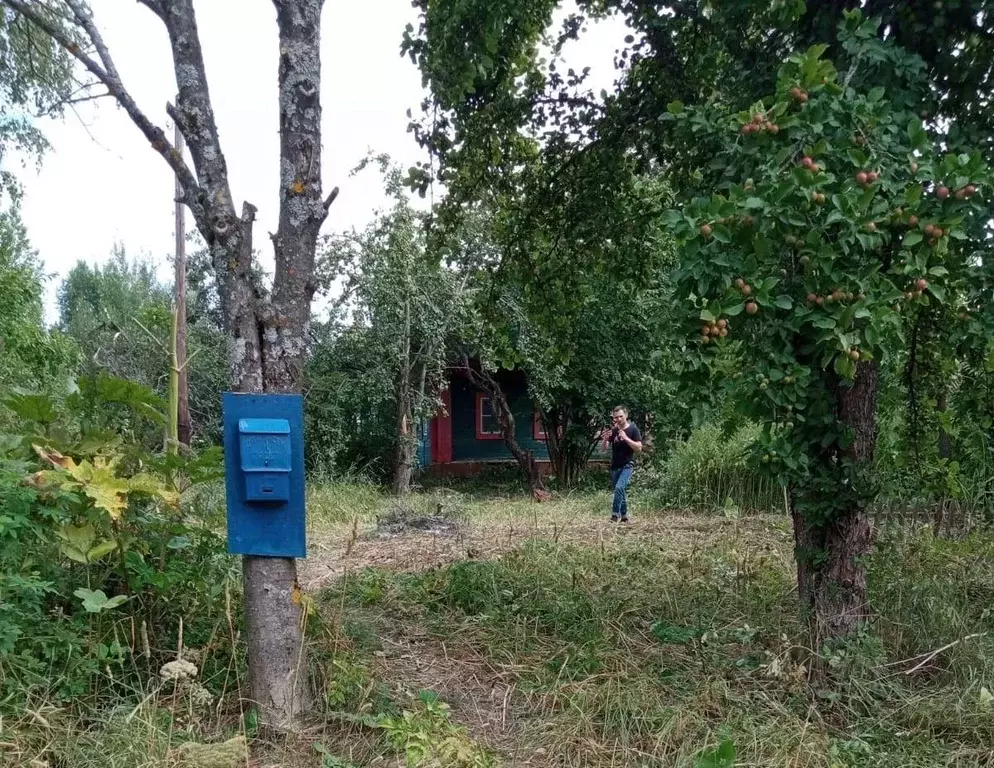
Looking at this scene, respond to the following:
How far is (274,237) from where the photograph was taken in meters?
3.34

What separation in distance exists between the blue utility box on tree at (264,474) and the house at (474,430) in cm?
1428

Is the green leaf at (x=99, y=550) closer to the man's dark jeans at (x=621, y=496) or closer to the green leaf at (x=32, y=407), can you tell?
the green leaf at (x=32, y=407)

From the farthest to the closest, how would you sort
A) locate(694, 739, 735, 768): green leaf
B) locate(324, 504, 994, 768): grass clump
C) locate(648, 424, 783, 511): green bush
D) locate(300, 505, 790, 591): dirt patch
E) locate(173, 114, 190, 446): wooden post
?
locate(173, 114, 190, 446): wooden post, locate(648, 424, 783, 511): green bush, locate(300, 505, 790, 591): dirt patch, locate(324, 504, 994, 768): grass clump, locate(694, 739, 735, 768): green leaf

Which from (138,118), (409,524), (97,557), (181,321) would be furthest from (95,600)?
(181,321)

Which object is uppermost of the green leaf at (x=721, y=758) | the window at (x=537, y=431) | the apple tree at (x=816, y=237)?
the apple tree at (x=816, y=237)

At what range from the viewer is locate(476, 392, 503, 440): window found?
18.1 m

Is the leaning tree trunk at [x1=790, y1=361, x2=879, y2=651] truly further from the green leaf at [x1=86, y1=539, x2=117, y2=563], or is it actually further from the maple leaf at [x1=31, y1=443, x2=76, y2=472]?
the maple leaf at [x1=31, y1=443, x2=76, y2=472]

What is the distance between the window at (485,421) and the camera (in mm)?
18109

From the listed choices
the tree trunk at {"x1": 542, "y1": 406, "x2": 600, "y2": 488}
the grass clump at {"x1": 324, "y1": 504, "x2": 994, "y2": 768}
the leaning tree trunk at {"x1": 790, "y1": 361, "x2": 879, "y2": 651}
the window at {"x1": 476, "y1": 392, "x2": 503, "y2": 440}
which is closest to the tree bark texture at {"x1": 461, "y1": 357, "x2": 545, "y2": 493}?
the tree trunk at {"x1": 542, "y1": 406, "x2": 600, "y2": 488}

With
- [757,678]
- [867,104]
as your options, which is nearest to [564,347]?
[757,678]

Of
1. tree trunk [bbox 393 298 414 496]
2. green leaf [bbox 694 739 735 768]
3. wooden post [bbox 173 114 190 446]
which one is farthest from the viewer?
tree trunk [bbox 393 298 414 496]

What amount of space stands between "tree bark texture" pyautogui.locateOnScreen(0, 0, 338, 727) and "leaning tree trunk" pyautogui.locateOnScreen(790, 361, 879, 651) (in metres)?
2.44

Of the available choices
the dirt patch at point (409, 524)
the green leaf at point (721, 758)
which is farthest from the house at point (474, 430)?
the green leaf at point (721, 758)

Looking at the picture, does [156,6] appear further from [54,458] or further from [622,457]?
[622,457]
